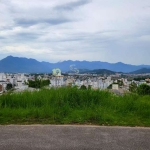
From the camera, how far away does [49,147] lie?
3.73m

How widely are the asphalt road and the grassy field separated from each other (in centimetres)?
43

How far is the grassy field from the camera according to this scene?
5176 mm

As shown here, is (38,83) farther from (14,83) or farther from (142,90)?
(14,83)

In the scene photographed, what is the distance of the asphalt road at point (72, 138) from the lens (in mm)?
3771

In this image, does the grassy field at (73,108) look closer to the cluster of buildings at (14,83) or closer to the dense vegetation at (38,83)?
the dense vegetation at (38,83)

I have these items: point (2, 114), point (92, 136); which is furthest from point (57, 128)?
point (2, 114)

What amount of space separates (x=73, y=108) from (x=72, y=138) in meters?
1.90

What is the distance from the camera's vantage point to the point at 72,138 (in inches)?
162

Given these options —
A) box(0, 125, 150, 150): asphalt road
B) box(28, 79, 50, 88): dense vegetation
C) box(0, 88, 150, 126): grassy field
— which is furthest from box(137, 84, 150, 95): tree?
box(0, 125, 150, 150): asphalt road

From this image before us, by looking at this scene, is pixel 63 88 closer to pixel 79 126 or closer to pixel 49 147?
pixel 79 126

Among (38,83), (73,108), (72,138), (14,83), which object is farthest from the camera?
(14,83)

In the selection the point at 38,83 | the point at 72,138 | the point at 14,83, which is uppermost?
the point at 38,83

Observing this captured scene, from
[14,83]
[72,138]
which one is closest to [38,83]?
[72,138]

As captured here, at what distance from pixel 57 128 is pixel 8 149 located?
120 centimetres
